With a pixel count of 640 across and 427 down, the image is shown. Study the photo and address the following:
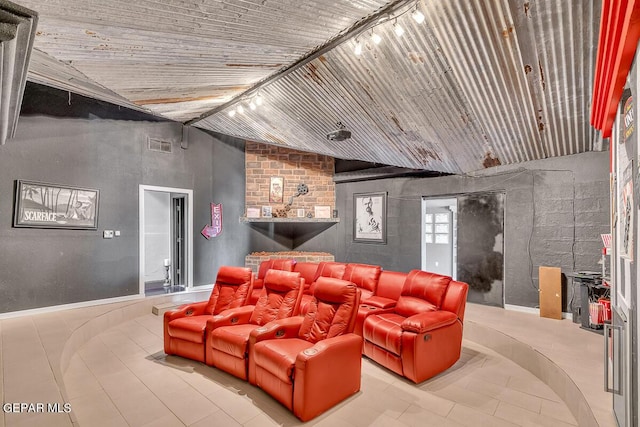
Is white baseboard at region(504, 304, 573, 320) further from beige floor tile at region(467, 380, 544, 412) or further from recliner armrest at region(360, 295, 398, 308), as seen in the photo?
recliner armrest at region(360, 295, 398, 308)

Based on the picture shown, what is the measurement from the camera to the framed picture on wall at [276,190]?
736 centimetres

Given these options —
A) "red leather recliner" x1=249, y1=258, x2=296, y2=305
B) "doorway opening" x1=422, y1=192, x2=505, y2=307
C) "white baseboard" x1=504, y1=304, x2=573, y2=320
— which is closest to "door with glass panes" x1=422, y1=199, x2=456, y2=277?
"doorway opening" x1=422, y1=192, x2=505, y2=307

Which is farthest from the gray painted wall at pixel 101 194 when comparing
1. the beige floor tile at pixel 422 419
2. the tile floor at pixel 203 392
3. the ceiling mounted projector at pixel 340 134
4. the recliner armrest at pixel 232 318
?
the beige floor tile at pixel 422 419

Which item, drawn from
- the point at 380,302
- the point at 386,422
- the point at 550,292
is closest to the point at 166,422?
the point at 386,422

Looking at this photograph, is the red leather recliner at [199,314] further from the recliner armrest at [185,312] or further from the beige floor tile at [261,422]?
the beige floor tile at [261,422]

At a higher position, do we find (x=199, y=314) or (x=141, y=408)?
(x=199, y=314)

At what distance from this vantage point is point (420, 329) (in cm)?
299

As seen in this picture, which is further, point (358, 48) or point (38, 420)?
point (358, 48)

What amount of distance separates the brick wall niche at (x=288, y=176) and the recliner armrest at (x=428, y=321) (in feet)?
14.7

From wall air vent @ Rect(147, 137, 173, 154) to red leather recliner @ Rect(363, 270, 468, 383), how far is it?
5.08 meters

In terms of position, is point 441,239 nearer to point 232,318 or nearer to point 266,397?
point 232,318

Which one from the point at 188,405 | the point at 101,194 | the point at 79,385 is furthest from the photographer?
the point at 101,194

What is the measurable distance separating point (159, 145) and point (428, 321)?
5714mm

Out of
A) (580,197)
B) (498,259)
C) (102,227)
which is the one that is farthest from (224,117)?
(580,197)
